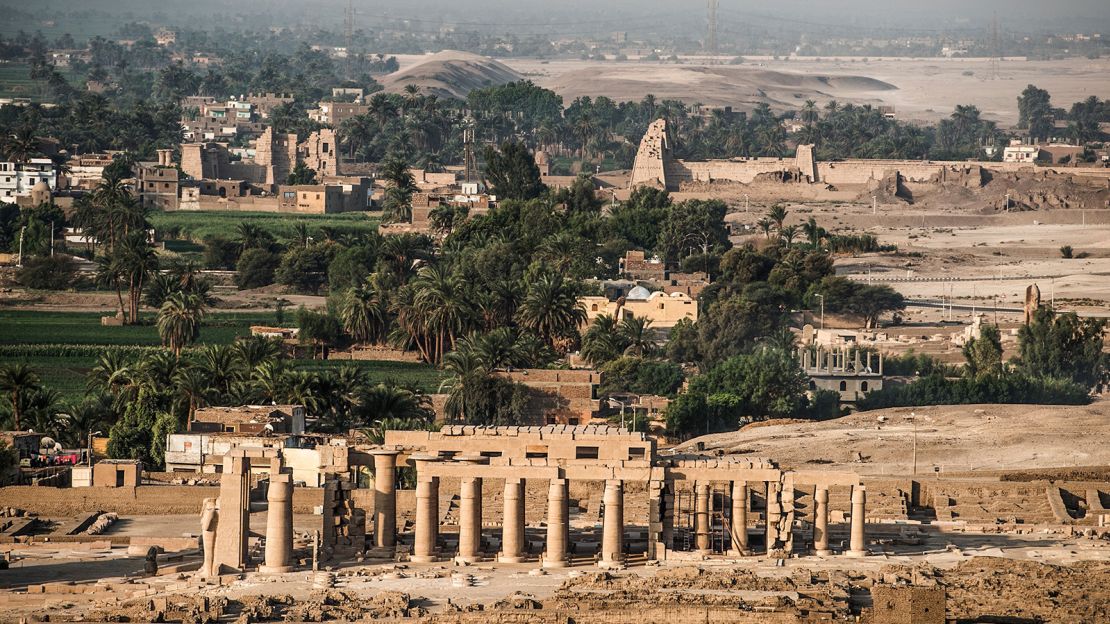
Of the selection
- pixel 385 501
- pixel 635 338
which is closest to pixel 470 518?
pixel 385 501

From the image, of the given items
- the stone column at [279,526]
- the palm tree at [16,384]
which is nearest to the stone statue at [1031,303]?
the palm tree at [16,384]

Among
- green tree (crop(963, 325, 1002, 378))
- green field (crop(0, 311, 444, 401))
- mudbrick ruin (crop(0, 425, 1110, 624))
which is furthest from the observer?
green field (crop(0, 311, 444, 401))

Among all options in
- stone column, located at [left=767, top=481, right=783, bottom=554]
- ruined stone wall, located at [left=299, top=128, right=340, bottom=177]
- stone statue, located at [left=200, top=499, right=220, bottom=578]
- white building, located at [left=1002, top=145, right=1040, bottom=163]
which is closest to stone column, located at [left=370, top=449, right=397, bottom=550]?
stone statue, located at [left=200, top=499, right=220, bottom=578]

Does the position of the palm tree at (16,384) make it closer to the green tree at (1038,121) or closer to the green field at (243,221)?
the green field at (243,221)

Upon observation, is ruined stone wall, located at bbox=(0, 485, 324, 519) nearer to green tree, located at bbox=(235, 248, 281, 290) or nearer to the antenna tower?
green tree, located at bbox=(235, 248, 281, 290)

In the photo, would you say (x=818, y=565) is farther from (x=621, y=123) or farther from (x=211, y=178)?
(x=621, y=123)

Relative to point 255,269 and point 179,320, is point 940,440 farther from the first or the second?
point 255,269

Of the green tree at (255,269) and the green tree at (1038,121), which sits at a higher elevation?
the green tree at (1038,121)
